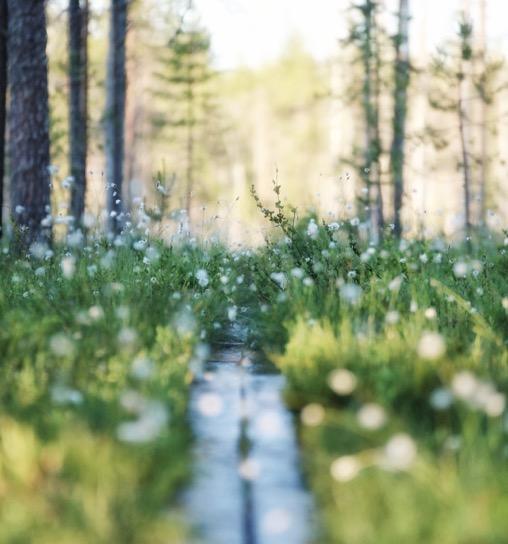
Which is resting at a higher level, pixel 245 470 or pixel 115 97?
pixel 115 97

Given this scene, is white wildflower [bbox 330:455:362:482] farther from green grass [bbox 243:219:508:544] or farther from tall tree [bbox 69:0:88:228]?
tall tree [bbox 69:0:88:228]

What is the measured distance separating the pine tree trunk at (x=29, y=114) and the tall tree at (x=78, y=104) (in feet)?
14.2

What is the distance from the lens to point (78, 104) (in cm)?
1719

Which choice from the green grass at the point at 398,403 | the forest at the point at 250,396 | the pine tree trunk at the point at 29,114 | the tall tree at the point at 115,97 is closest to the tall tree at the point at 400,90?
the tall tree at the point at 115,97

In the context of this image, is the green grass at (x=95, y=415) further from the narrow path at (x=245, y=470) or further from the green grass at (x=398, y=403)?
the green grass at (x=398, y=403)

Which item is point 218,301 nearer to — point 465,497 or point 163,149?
point 465,497

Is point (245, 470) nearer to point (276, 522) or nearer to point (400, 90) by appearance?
point (276, 522)

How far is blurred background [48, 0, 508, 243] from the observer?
14.2m

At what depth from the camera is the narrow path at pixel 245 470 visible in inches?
122

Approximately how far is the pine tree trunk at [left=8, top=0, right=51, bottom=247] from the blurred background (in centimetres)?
119

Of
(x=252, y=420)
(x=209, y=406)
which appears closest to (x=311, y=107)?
(x=252, y=420)

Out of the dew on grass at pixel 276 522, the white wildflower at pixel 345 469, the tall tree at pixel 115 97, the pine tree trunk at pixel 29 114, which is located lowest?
the dew on grass at pixel 276 522

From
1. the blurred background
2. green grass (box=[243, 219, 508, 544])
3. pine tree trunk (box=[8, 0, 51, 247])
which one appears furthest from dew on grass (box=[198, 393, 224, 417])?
pine tree trunk (box=[8, 0, 51, 247])

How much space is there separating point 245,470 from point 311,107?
50.8 meters
